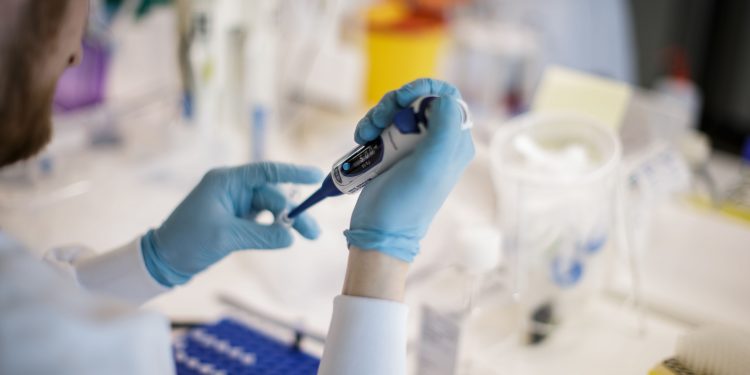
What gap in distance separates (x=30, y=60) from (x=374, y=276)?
17.2 inches

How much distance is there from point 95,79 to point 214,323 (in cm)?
84

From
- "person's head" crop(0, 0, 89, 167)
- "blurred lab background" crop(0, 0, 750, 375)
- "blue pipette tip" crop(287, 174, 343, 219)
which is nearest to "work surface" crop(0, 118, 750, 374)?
"blurred lab background" crop(0, 0, 750, 375)

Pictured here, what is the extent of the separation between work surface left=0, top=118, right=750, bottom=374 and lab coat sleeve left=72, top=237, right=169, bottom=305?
0.19 metres

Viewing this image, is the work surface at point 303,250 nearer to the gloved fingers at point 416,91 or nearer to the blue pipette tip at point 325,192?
the blue pipette tip at point 325,192

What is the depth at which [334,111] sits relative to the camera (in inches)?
77.6

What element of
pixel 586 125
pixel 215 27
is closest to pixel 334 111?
pixel 215 27

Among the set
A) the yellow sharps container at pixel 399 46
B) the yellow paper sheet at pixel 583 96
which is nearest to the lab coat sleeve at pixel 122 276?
the yellow paper sheet at pixel 583 96

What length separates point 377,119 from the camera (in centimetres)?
83

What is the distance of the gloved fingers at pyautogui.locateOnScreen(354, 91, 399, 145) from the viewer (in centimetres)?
82

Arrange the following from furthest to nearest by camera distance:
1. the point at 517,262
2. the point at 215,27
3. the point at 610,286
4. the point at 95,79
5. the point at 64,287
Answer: the point at 95,79 → the point at 215,27 → the point at 610,286 → the point at 517,262 → the point at 64,287

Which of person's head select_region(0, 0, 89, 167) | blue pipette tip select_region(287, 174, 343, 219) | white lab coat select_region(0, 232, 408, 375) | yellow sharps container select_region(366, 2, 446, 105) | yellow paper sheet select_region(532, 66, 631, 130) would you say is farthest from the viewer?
yellow sharps container select_region(366, 2, 446, 105)

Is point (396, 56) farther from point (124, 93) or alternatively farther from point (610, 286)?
point (610, 286)

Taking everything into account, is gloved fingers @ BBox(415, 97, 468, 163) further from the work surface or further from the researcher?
the work surface

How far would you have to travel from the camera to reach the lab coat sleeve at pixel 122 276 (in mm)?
1002
